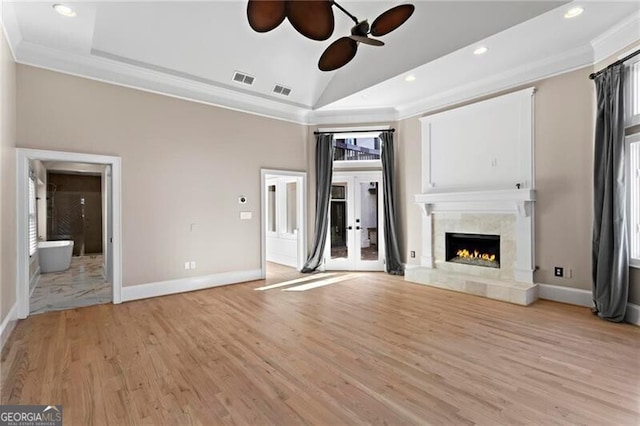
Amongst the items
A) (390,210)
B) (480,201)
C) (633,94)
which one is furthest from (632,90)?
(390,210)

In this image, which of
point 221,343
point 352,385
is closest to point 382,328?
point 352,385

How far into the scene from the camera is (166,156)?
5.06m

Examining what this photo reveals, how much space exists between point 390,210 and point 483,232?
1835 mm

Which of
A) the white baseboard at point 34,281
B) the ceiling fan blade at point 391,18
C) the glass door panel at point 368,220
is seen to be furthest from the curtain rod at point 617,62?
the white baseboard at point 34,281

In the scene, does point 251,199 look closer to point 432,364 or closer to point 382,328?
point 382,328

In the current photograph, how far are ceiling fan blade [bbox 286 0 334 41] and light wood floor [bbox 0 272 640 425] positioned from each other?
281cm

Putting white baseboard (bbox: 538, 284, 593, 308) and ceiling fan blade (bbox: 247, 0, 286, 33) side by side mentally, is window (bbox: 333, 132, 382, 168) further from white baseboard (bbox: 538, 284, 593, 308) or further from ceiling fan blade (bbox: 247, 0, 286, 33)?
ceiling fan blade (bbox: 247, 0, 286, 33)

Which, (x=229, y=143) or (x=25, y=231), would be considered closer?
(x=25, y=231)

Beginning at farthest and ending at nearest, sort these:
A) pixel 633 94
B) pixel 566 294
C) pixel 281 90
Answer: pixel 281 90
pixel 566 294
pixel 633 94

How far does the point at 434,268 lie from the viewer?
19.6ft

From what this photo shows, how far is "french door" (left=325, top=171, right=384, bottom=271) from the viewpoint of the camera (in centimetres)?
694

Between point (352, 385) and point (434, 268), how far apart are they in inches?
161

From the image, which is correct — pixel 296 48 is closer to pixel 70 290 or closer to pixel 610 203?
pixel 610 203

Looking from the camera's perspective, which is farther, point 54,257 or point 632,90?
point 54,257
